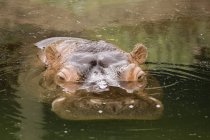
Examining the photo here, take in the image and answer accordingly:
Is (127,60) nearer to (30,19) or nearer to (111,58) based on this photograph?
(111,58)

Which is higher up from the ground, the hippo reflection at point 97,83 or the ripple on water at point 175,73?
the hippo reflection at point 97,83

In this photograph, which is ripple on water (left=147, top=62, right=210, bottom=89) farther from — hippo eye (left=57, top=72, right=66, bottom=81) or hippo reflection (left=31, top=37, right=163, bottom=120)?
hippo eye (left=57, top=72, right=66, bottom=81)

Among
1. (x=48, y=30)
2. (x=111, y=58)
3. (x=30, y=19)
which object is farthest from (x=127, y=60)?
(x=30, y=19)

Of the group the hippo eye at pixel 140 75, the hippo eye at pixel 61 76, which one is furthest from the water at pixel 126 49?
the hippo eye at pixel 61 76

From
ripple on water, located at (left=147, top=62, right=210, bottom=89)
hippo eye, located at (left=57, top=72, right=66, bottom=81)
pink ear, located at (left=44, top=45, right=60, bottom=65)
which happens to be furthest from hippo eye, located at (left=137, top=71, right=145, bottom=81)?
pink ear, located at (left=44, top=45, right=60, bottom=65)

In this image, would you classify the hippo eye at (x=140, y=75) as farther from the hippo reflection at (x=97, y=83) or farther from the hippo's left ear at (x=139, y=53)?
the hippo's left ear at (x=139, y=53)

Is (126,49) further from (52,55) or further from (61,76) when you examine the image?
(61,76)
